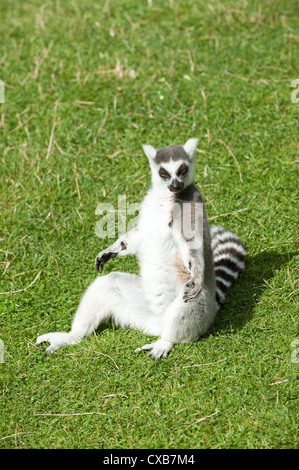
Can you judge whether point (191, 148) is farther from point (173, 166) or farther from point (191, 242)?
point (191, 242)

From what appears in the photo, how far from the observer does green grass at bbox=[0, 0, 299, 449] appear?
157 inches

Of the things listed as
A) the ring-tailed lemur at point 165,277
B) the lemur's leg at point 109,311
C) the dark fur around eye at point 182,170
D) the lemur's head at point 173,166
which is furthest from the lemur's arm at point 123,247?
the dark fur around eye at point 182,170

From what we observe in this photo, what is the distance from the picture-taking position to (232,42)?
301 inches

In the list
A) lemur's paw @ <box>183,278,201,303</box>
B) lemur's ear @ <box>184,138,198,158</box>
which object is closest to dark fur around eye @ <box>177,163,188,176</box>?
lemur's ear @ <box>184,138,198,158</box>

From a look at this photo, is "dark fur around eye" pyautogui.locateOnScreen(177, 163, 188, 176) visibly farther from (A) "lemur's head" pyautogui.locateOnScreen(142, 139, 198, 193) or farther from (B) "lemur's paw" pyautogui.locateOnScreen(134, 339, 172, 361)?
(B) "lemur's paw" pyautogui.locateOnScreen(134, 339, 172, 361)

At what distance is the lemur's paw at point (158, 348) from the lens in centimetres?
432

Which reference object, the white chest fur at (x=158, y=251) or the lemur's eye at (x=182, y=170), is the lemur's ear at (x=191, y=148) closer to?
the lemur's eye at (x=182, y=170)

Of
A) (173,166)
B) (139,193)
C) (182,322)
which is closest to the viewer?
(182,322)

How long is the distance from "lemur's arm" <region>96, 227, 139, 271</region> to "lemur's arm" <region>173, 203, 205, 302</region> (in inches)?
18.5

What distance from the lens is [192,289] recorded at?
4211 mm

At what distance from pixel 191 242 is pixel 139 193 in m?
1.94

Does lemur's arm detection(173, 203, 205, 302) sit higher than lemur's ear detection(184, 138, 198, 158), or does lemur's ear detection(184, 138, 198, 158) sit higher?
lemur's ear detection(184, 138, 198, 158)

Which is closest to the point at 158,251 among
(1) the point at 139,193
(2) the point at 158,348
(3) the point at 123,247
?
(3) the point at 123,247
